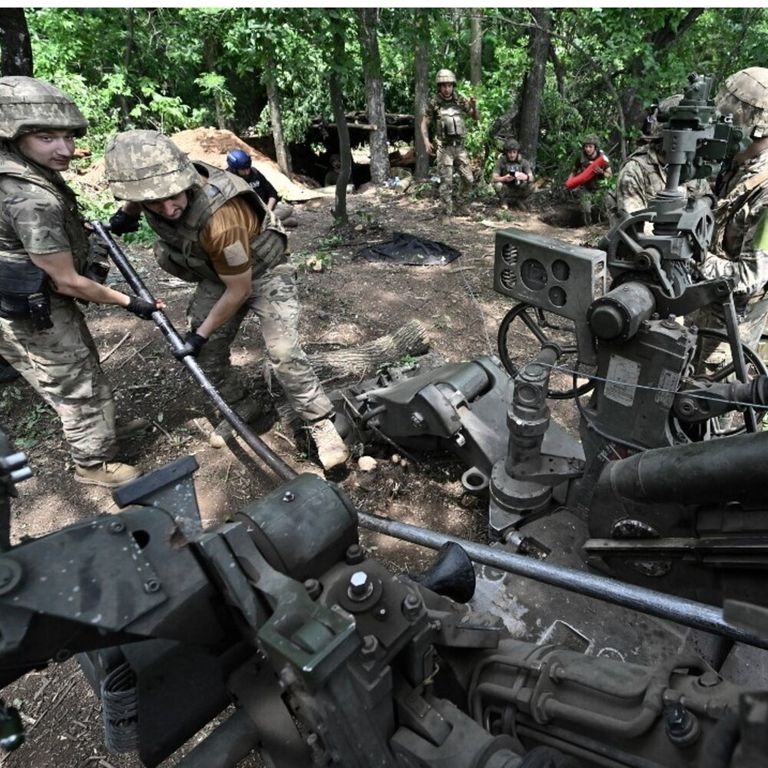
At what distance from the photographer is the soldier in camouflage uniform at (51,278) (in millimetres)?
3336

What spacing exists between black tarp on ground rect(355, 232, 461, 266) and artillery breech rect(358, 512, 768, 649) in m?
5.71

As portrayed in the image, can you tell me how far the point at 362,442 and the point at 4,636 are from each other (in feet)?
11.0

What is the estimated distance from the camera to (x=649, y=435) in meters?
2.86

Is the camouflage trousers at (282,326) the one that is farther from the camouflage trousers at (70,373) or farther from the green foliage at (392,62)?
the green foliage at (392,62)

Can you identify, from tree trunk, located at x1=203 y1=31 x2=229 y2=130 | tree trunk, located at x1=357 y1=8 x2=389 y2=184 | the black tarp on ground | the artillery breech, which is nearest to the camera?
the artillery breech

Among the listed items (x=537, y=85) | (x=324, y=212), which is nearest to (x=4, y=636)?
(x=324, y=212)

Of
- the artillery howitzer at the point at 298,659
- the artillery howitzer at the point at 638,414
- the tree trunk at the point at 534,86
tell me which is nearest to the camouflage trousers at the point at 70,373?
the artillery howitzer at the point at 638,414

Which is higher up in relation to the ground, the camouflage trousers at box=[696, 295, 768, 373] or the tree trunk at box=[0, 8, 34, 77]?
the tree trunk at box=[0, 8, 34, 77]

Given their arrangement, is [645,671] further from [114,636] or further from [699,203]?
[699,203]

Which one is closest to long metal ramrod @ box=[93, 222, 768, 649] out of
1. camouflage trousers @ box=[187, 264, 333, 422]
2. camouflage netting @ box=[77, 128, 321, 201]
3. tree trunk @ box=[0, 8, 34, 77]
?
camouflage trousers @ box=[187, 264, 333, 422]

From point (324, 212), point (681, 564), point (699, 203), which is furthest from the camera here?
point (324, 212)

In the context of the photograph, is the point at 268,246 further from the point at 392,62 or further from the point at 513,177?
the point at 392,62

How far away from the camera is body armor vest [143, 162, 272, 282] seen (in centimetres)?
360

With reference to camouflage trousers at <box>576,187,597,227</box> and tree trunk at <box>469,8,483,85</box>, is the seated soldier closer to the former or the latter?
camouflage trousers at <box>576,187,597,227</box>
